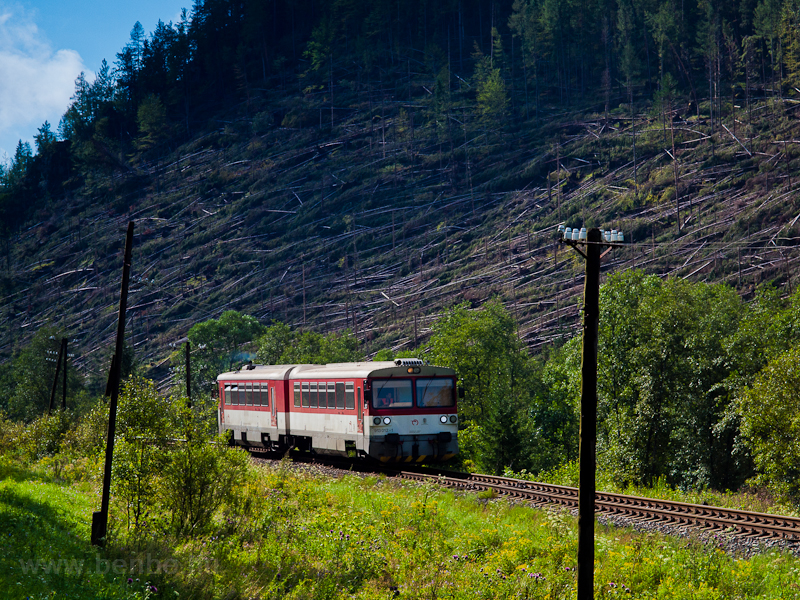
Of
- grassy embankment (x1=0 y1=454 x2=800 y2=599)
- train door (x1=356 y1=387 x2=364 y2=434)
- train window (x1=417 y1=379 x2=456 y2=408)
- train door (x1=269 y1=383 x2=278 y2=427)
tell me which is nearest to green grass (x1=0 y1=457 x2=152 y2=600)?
grassy embankment (x1=0 y1=454 x2=800 y2=599)

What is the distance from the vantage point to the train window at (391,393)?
24.4 m

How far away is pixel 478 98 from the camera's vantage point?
14650 cm

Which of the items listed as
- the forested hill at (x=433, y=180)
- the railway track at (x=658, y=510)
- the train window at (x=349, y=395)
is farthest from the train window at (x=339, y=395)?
the forested hill at (x=433, y=180)

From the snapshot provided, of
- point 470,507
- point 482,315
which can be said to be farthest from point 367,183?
point 470,507

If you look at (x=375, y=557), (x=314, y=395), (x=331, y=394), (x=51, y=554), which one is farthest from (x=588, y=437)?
(x=314, y=395)

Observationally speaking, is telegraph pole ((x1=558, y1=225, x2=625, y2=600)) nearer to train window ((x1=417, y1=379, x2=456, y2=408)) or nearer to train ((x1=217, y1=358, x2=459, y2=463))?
train ((x1=217, y1=358, x2=459, y2=463))

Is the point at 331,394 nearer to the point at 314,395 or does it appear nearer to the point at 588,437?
the point at 314,395

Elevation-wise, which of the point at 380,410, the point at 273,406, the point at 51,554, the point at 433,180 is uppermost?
the point at 433,180

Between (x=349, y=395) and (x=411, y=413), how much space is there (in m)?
2.29

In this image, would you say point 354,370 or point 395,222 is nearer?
point 354,370

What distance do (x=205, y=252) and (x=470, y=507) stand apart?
125 metres

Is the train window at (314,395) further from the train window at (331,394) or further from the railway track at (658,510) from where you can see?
the railway track at (658,510)

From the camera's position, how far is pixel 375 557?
1591 cm

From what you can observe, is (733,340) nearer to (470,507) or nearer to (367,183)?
(470,507)
